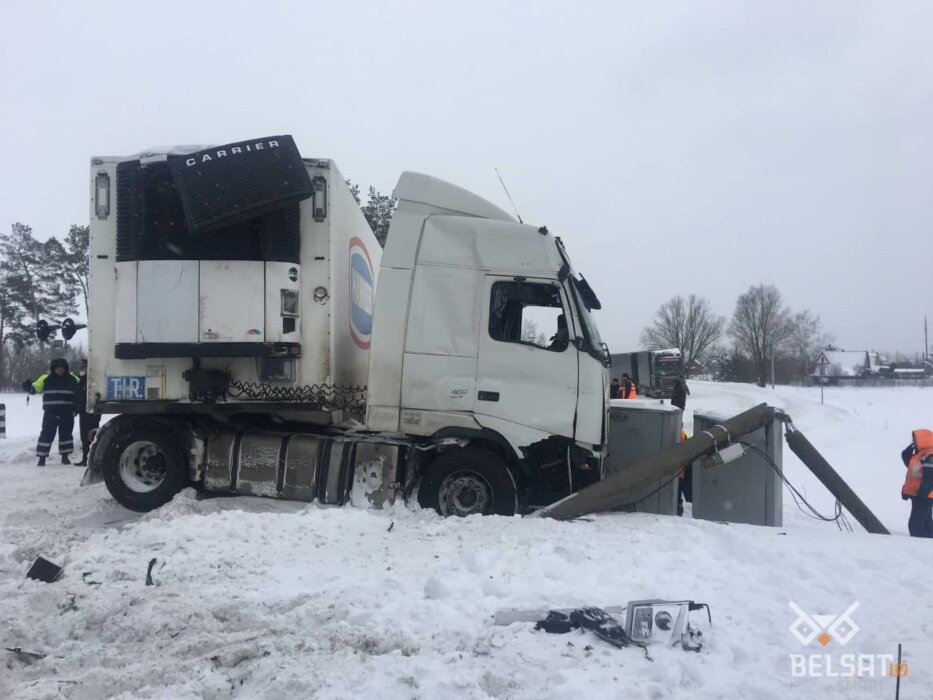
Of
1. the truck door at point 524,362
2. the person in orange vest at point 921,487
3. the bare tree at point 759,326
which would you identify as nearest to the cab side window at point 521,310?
the truck door at point 524,362

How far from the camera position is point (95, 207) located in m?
6.79

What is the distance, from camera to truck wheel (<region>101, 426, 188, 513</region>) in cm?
694

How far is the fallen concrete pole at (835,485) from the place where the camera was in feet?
22.0

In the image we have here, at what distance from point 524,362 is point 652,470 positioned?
1.62 m

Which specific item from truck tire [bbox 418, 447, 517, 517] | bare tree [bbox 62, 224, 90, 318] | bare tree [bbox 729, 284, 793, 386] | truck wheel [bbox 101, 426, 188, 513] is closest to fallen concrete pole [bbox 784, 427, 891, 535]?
truck tire [bbox 418, 447, 517, 517]

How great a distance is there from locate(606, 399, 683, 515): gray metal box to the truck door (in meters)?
1.38

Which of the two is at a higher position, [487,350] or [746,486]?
[487,350]

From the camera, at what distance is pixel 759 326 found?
75.7 m

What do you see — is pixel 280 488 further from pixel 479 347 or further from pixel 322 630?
pixel 322 630

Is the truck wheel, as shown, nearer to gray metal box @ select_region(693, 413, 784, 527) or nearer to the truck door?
the truck door

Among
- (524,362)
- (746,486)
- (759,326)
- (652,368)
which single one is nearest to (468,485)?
(524,362)

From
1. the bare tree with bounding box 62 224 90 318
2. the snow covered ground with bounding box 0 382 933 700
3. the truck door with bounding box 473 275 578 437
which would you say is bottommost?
the snow covered ground with bounding box 0 382 933 700

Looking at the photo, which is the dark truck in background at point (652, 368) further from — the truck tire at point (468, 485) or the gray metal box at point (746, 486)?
the truck tire at point (468, 485)

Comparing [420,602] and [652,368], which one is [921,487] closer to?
[420,602]
